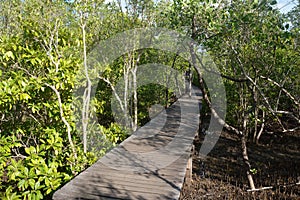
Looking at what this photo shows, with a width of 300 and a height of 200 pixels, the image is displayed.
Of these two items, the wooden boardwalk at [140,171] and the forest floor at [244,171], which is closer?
the wooden boardwalk at [140,171]

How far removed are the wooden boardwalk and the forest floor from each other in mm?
752

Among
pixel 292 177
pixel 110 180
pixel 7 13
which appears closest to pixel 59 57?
pixel 110 180

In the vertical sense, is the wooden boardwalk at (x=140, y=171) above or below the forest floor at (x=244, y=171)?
above

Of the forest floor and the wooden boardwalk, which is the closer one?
the wooden boardwalk

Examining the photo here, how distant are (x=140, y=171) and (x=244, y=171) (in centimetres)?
289

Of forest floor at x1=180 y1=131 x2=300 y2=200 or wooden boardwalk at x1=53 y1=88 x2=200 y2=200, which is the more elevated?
wooden boardwalk at x1=53 y1=88 x2=200 y2=200

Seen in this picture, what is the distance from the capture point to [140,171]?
3.60 m

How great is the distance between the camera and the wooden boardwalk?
298 centimetres

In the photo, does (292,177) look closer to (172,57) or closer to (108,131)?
(108,131)

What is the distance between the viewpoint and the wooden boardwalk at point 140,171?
2.98 meters

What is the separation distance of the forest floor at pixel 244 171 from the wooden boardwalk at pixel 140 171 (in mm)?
752

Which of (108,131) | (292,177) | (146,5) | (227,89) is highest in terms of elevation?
(146,5)

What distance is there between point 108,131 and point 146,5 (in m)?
2.95

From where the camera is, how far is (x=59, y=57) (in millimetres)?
3771
